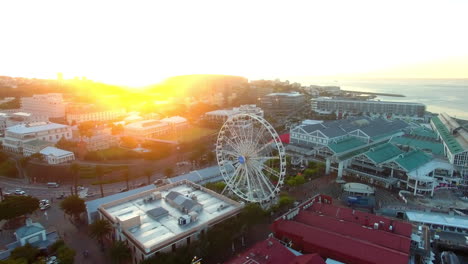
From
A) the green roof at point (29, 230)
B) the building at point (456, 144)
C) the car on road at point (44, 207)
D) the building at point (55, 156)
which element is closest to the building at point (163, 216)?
the green roof at point (29, 230)

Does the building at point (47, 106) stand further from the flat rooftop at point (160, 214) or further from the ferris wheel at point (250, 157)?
the ferris wheel at point (250, 157)

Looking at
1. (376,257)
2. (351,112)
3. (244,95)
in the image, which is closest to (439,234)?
(376,257)

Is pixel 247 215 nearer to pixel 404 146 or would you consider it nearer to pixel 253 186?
pixel 253 186

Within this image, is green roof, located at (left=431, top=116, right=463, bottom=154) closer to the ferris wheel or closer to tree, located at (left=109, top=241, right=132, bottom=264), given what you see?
the ferris wheel

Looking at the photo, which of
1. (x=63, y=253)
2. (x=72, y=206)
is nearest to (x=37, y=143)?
(x=72, y=206)

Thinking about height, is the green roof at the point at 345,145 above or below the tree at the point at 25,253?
above

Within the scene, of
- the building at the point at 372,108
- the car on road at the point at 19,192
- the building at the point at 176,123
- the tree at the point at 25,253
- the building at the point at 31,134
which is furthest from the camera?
the building at the point at 372,108

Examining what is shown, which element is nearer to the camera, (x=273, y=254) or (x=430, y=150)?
(x=273, y=254)
